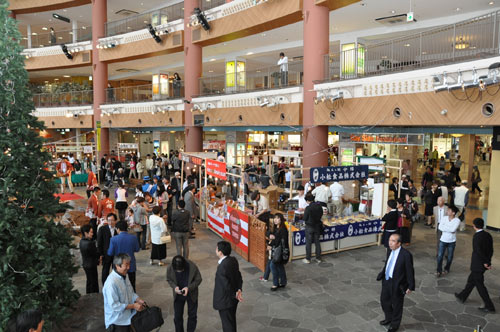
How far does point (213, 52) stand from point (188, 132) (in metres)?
6.58

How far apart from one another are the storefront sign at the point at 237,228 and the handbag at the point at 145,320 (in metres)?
4.97

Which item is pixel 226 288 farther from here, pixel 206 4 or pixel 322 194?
pixel 206 4

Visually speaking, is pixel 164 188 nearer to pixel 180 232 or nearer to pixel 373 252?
pixel 180 232

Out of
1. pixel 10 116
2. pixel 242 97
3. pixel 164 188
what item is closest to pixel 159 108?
pixel 242 97

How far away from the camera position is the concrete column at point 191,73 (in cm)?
2123

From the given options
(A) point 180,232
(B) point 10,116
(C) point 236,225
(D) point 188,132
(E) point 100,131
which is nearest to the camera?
(B) point 10,116

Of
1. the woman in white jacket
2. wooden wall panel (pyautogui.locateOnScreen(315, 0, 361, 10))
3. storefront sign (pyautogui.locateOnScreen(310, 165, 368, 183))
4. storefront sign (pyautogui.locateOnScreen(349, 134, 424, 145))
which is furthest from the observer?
wooden wall panel (pyautogui.locateOnScreen(315, 0, 361, 10))

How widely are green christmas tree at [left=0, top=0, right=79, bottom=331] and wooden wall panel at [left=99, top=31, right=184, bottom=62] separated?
58.9 ft

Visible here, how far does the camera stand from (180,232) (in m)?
8.93

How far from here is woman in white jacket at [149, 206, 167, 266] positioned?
8789 mm

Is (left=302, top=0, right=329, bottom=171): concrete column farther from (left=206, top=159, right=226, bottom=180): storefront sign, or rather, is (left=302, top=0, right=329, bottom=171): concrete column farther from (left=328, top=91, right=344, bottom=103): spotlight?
(left=206, top=159, right=226, bottom=180): storefront sign

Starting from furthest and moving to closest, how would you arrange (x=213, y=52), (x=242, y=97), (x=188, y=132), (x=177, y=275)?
(x=213, y=52)
(x=188, y=132)
(x=242, y=97)
(x=177, y=275)

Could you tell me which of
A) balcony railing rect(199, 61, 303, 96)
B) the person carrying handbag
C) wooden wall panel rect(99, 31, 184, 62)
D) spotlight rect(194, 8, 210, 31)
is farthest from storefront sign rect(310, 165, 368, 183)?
wooden wall panel rect(99, 31, 184, 62)

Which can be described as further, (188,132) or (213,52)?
(213,52)
